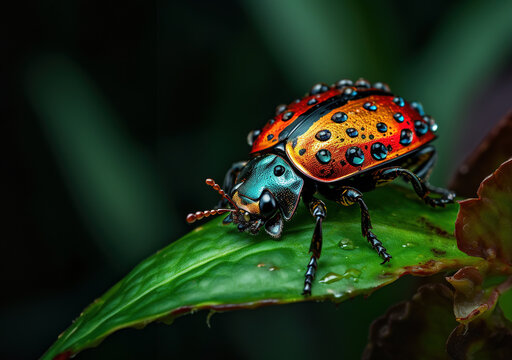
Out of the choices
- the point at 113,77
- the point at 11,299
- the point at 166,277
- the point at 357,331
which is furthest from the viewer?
the point at 113,77

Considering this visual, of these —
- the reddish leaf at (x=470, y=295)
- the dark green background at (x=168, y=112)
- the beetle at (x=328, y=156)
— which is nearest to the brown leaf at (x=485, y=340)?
the reddish leaf at (x=470, y=295)

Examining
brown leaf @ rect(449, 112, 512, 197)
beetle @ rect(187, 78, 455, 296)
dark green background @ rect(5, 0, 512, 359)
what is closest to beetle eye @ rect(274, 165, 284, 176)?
beetle @ rect(187, 78, 455, 296)

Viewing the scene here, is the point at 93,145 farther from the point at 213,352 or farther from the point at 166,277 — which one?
the point at 166,277

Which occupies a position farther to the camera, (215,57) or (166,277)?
(215,57)

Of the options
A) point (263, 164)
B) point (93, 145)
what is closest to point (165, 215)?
point (93, 145)

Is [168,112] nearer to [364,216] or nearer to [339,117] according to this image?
[339,117]

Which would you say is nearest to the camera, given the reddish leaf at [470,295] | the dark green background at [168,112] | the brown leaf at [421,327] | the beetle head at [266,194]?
the reddish leaf at [470,295]

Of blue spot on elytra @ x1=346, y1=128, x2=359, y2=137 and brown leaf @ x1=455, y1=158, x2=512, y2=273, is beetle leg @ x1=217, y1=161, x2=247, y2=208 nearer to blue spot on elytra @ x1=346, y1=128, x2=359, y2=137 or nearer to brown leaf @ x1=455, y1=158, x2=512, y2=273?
blue spot on elytra @ x1=346, y1=128, x2=359, y2=137

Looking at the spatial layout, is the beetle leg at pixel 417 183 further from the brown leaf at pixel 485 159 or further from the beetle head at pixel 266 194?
the beetle head at pixel 266 194
